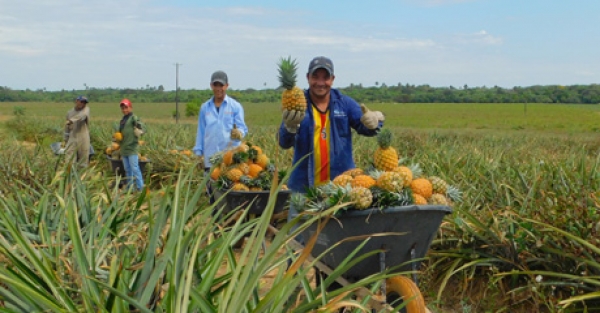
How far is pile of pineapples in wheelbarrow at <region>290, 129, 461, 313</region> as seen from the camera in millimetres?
3201

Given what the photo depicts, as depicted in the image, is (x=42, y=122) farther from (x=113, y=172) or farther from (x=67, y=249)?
(x=67, y=249)

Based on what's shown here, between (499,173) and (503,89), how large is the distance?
3718 inches

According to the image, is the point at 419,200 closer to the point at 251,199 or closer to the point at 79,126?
the point at 251,199

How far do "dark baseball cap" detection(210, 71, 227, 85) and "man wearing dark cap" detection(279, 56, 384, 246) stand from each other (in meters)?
2.66

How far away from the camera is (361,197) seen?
3182mm

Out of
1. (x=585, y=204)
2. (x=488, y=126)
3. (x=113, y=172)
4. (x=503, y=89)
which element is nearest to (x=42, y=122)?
(x=113, y=172)

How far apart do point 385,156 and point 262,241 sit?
1388 millimetres

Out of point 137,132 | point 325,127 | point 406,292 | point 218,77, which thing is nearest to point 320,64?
point 325,127

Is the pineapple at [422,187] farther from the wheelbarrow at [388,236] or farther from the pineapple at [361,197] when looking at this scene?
the pineapple at [361,197]

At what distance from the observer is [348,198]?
10.6 feet

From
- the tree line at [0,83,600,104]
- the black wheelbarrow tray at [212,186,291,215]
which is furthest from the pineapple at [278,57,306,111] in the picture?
the tree line at [0,83,600,104]

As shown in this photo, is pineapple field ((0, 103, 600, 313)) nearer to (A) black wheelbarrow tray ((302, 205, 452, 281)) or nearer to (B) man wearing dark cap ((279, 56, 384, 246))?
(A) black wheelbarrow tray ((302, 205, 452, 281))

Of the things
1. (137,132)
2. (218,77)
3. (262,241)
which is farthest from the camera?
(137,132)

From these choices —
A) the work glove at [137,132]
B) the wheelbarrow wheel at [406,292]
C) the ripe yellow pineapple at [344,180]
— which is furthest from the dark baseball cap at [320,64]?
the work glove at [137,132]
